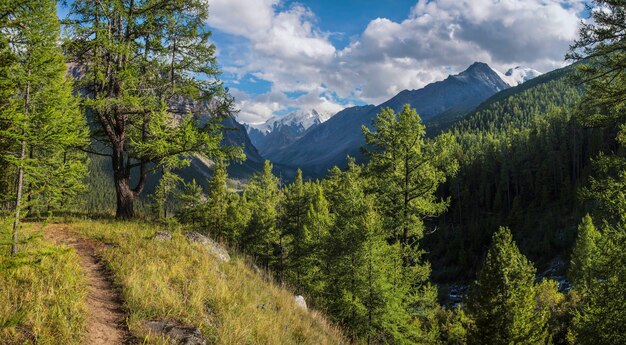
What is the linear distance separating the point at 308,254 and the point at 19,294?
2526 centimetres

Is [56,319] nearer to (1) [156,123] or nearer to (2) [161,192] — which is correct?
(1) [156,123]

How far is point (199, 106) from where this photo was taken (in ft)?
54.3

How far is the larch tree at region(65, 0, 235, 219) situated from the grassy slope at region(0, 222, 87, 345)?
655cm

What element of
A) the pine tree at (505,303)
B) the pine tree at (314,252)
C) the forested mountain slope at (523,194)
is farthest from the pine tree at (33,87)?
the forested mountain slope at (523,194)

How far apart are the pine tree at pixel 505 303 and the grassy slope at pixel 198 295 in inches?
514

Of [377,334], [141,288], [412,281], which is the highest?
[141,288]

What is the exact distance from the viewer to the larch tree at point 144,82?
1350cm

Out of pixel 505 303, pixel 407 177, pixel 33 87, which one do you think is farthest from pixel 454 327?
pixel 33 87

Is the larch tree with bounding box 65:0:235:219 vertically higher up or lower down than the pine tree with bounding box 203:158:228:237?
higher up

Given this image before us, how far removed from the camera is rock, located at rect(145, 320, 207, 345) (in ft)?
17.6

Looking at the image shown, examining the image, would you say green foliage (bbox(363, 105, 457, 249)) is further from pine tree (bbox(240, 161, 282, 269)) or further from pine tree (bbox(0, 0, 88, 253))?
pine tree (bbox(240, 161, 282, 269))

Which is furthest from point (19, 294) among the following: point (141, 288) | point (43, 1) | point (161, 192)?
point (161, 192)

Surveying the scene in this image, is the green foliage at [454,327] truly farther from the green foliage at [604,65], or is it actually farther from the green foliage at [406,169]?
the green foliage at [604,65]

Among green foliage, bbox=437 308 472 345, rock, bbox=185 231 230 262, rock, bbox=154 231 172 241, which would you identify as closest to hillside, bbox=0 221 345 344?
rock, bbox=154 231 172 241
